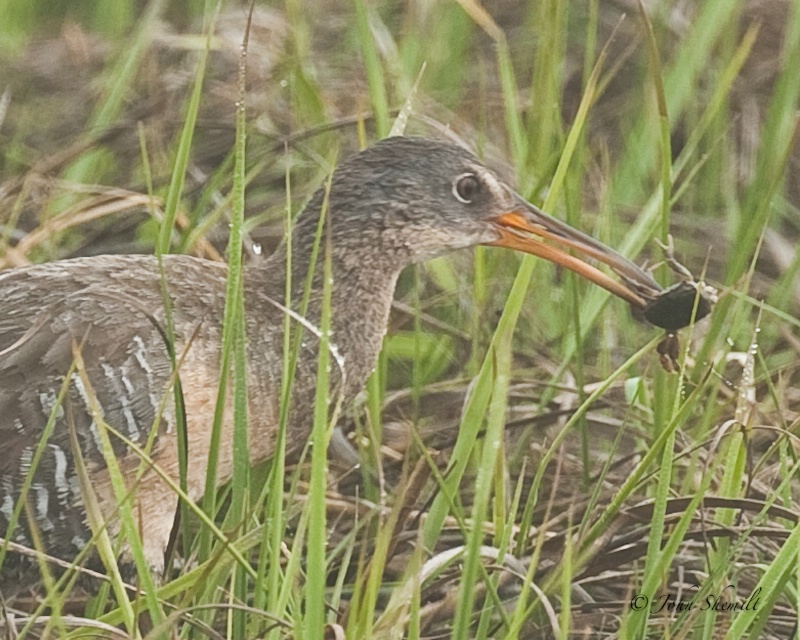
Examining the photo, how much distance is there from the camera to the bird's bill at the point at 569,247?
2.99m

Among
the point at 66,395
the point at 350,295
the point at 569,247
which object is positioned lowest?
the point at 66,395

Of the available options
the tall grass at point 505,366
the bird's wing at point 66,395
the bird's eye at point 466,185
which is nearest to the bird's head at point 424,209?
the bird's eye at point 466,185

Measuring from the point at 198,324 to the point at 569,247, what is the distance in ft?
2.39

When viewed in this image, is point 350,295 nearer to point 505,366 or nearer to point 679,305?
point 679,305

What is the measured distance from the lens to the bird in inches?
108

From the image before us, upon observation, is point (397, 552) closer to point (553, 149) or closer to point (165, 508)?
point (165, 508)

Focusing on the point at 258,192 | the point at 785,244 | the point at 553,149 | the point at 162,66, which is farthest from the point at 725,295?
the point at 162,66

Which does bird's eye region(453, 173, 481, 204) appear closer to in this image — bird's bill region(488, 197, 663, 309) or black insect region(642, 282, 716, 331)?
bird's bill region(488, 197, 663, 309)

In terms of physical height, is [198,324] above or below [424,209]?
below

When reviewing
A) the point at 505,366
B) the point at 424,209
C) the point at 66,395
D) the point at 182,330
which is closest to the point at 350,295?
the point at 424,209

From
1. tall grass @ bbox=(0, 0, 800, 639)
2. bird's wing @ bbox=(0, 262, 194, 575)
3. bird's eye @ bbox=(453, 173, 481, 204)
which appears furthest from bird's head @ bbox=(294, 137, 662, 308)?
bird's wing @ bbox=(0, 262, 194, 575)

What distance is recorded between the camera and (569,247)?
3043mm

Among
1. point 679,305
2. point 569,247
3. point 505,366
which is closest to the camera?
point 505,366

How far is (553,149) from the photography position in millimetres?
3689
